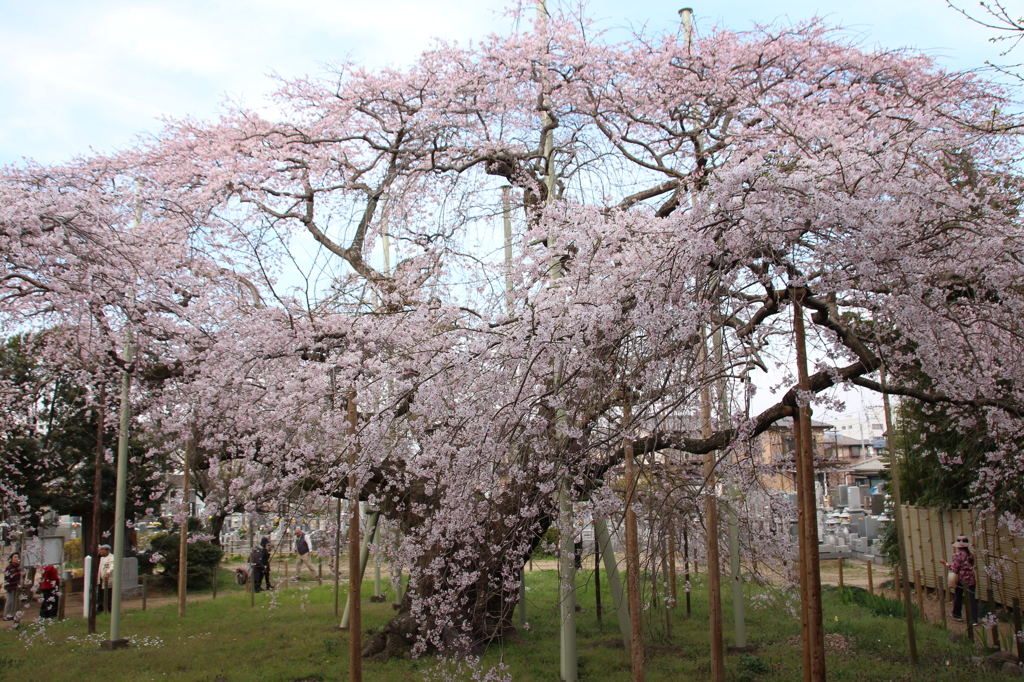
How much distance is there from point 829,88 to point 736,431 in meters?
5.46

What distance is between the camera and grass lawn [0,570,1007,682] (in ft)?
27.5

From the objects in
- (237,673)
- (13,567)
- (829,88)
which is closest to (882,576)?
(829,88)

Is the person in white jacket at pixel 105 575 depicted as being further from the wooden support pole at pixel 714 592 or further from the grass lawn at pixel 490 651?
the wooden support pole at pixel 714 592

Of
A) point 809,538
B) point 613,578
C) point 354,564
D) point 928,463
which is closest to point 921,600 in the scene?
point 928,463

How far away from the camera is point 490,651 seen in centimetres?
966

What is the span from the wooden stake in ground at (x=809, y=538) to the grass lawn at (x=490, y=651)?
399cm

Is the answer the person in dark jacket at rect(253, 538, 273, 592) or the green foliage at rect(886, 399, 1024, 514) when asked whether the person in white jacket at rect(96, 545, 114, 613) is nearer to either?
the person in dark jacket at rect(253, 538, 273, 592)

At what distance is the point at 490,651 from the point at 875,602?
21.4 feet

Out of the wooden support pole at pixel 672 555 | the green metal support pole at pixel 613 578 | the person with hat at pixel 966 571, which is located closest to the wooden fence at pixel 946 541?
the person with hat at pixel 966 571

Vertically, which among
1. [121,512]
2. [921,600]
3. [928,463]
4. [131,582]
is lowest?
[131,582]

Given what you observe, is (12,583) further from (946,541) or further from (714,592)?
(946,541)

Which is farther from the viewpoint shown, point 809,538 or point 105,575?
point 105,575

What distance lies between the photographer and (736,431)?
15.4 feet

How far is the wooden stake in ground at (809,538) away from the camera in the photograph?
435 centimetres
